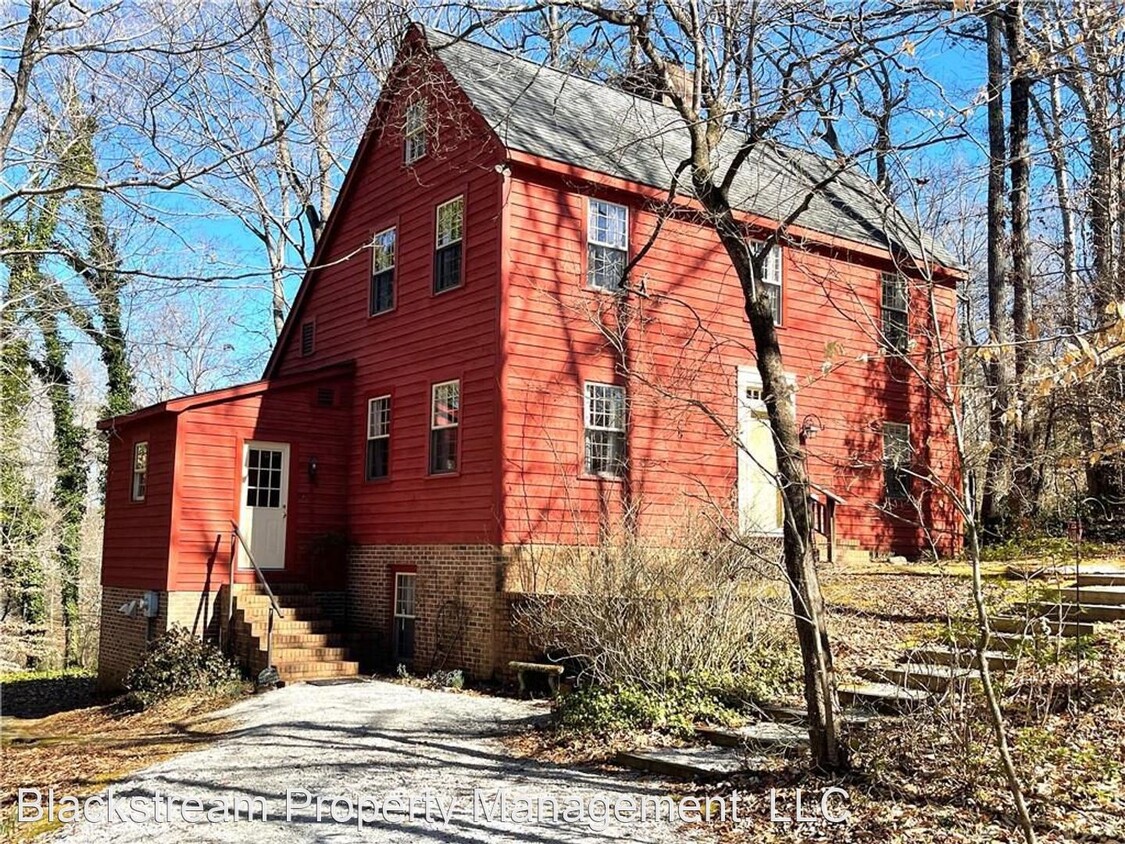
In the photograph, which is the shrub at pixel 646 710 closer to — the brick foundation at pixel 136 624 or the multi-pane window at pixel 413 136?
the brick foundation at pixel 136 624

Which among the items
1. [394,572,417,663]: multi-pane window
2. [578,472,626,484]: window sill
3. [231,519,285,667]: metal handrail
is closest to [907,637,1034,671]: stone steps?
[578,472,626,484]: window sill

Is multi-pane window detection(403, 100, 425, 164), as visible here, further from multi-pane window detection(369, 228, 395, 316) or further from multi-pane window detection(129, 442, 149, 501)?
multi-pane window detection(129, 442, 149, 501)

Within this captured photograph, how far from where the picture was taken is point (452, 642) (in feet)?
44.8

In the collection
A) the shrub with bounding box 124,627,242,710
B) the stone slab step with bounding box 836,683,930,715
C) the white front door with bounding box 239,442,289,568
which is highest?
the white front door with bounding box 239,442,289,568

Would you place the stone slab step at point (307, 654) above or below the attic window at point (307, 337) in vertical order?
below

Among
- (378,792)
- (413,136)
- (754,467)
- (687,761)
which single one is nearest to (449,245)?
(413,136)

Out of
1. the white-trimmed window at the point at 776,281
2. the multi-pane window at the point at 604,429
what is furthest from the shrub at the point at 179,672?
the white-trimmed window at the point at 776,281

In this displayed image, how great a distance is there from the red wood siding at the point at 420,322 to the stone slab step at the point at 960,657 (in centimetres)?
621

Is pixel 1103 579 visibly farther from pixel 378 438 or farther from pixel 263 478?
pixel 263 478

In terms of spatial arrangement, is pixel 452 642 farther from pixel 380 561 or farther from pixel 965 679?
pixel 965 679

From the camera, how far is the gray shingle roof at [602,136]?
48.0 ft

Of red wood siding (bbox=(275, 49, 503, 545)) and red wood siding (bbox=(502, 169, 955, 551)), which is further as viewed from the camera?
red wood siding (bbox=(275, 49, 503, 545))

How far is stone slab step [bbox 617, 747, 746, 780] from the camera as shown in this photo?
739 cm

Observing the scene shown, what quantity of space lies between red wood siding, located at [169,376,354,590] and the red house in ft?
0.11
